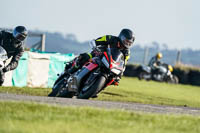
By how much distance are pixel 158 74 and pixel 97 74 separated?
23174 millimetres

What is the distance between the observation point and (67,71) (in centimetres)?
1138

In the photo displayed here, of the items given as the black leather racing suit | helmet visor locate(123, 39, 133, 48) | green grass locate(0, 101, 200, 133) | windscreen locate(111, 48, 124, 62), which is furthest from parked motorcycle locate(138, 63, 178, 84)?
green grass locate(0, 101, 200, 133)

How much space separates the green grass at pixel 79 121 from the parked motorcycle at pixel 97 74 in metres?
2.66

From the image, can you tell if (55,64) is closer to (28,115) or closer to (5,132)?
(28,115)

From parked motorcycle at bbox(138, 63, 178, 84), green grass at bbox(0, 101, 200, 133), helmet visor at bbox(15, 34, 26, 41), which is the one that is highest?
helmet visor at bbox(15, 34, 26, 41)

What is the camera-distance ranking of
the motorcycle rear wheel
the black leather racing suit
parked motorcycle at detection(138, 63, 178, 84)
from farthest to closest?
parked motorcycle at detection(138, 63, 178, 84)
the black leather racing suit
the motorcycle rear wheel

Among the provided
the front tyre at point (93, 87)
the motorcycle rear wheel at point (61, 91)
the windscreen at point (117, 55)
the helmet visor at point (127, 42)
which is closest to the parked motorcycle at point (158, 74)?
the motorcycle rear wheel at point (61, 91)

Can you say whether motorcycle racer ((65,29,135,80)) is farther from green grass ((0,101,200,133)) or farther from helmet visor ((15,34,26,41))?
green grass ((0,101,200,133))

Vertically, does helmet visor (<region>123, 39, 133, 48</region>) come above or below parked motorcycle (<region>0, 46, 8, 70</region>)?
above

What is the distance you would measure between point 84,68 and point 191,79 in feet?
90.2

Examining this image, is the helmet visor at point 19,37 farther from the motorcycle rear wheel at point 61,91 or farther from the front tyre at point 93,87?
the front tyre at point 93,87

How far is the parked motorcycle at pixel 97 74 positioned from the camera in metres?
10.1

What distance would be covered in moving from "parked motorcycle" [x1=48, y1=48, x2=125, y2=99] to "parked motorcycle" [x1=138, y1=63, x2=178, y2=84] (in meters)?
22.1

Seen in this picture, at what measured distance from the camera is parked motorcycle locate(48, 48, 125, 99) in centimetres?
1009
